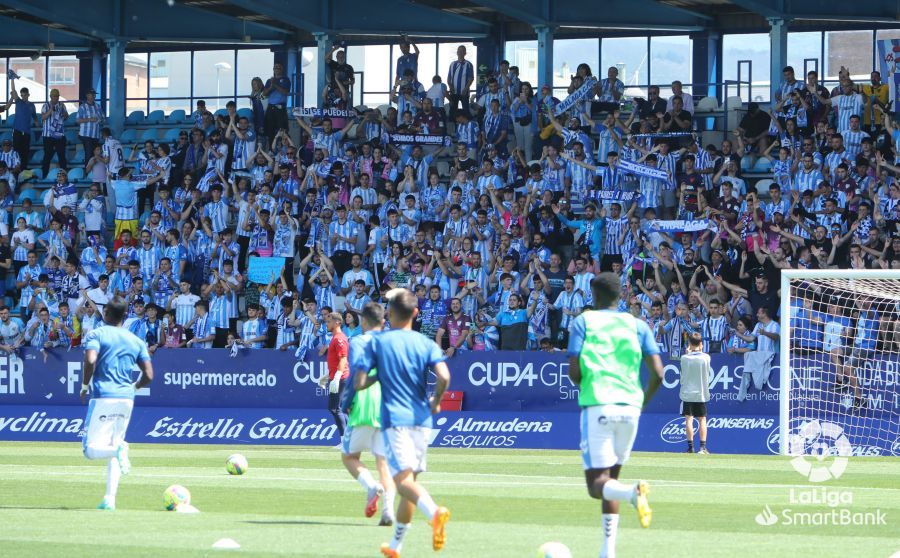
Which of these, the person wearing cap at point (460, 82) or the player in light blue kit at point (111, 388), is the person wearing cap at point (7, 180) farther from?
the player in light blue kit at point (111, 388)

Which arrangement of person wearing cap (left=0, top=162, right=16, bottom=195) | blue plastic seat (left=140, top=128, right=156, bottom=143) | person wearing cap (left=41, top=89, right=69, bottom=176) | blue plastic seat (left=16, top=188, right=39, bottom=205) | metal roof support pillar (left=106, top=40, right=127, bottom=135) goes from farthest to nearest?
metal roof support pillar (left=106, top=40, right=127, bottom=135)
blue plastic seat (left=140, top=128, right=156, bottom=143)
person wearing cap (left=41, top=89, right=69, bottom=176)
blue plastic seat (left=16, top=188, right=39, bottom=205)
person wearing cap (left=0, top=162, right=16, bottom=195)

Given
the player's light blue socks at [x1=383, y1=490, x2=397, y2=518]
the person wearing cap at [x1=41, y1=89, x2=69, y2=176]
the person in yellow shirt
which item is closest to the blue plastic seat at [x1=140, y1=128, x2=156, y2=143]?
the person wearing cap at [x1=41, y1=89, x2=69, y2=176]

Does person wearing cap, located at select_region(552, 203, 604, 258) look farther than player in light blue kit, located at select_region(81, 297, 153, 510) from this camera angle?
Yes

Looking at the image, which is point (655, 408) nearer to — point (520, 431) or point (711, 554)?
point (520, 431)

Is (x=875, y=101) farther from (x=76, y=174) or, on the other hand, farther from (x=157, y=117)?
(x=76, y=174)

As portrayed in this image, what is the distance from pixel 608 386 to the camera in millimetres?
9531

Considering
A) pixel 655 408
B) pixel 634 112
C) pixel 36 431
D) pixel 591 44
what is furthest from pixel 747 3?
pixel 36 431

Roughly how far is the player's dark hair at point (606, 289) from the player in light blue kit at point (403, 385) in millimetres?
1187

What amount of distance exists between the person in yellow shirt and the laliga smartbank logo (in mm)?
7949

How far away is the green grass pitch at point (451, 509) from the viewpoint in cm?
1094

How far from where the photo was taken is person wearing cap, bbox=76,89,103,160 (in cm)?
3547

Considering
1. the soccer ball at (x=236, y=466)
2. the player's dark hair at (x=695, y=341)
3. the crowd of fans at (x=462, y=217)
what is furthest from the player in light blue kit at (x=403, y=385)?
the crowd of fans at (x=462, y=217)

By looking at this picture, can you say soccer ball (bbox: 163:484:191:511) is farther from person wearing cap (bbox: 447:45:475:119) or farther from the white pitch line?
person wearing cap (bbox: 447:45:475:119)

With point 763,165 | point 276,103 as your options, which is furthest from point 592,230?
point 276,103
